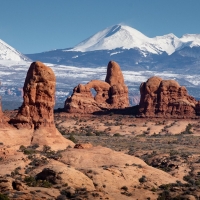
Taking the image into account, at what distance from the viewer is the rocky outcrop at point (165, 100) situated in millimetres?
98500

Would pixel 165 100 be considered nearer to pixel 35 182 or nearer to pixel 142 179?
pixel 142 179

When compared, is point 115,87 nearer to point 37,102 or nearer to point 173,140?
point 173,140

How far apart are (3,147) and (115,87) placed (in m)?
60.0

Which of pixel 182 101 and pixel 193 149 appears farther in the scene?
pixel 182 101

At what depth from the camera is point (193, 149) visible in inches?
2788

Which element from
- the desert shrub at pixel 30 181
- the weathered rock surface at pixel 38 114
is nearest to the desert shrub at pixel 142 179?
the desert shrub at pixel 30 181

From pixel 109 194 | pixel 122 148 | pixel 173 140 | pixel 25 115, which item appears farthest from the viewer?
pixel 173 140

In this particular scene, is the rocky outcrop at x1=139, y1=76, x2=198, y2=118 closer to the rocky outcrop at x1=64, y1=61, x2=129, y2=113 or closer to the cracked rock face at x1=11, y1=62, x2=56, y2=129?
the rocky outcrop at x1=64, y1=61, x2=129, y2=113

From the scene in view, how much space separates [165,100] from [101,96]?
1547 centimetres

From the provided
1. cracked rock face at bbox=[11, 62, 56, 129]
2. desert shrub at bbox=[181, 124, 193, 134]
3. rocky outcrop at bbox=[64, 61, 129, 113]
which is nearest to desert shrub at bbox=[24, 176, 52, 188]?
cracked rock face at bbox=[11, 62, 56, 129]

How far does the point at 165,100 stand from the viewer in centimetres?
9838

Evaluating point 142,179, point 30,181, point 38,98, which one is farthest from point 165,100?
point 30,181

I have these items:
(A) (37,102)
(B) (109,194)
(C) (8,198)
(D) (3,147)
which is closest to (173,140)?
(A) (37,102)

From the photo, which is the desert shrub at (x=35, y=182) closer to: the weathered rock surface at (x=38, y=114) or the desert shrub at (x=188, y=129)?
the weathered rock surface at (x=38, y=114)
